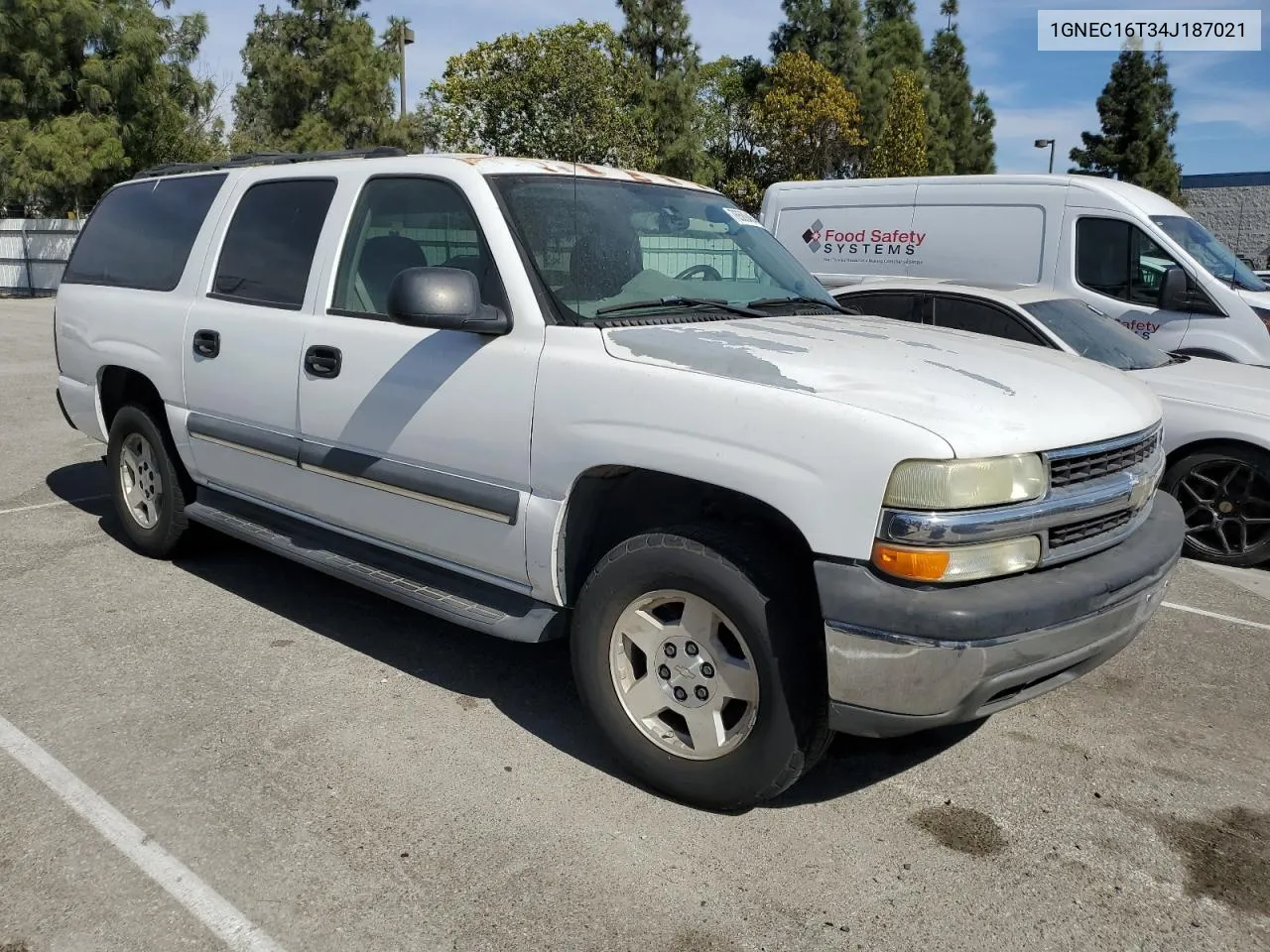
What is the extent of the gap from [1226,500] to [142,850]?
569 centimetres

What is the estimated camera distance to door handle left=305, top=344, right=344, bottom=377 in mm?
4137

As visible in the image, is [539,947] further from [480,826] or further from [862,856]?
[862,856]

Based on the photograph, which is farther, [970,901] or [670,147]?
[670,147]

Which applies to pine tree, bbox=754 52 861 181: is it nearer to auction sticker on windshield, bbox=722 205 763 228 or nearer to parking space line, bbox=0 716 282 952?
auction sticker on windshield, bbox=722 205 763 228

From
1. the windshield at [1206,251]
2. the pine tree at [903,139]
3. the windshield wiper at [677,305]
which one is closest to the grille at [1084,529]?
the windshield wiper at [677,305]

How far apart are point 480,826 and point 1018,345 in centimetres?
250

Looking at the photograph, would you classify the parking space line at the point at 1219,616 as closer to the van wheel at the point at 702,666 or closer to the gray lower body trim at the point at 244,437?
the van wheel at the point at 702,666

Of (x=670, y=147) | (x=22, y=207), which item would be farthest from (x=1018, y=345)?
(x=670, y=147)

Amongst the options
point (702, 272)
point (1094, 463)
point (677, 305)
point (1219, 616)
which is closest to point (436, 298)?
point (677, 305)

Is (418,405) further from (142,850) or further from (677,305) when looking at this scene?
(142,850)

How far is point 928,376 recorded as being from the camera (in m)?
3.17

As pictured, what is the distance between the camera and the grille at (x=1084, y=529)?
10.1ft

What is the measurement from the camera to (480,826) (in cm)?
325

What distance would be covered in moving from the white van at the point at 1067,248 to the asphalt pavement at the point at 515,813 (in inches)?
175
